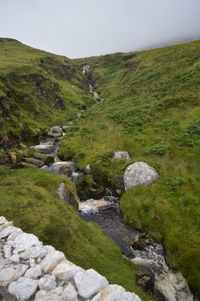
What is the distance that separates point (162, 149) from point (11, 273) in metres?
21.8

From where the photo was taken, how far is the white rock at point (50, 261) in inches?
298

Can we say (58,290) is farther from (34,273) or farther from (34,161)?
(34,161)

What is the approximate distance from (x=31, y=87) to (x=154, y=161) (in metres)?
53.8

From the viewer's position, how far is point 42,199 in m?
15.4

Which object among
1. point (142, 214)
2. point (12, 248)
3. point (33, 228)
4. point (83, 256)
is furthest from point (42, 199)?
point (142, 214)

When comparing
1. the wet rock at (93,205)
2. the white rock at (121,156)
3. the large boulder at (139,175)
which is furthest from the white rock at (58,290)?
the white rock at (121,156)

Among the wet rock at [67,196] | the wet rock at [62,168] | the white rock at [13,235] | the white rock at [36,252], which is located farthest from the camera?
the wet rock at [62,168]

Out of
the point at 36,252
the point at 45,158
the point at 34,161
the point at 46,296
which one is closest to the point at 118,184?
the point at 45,158

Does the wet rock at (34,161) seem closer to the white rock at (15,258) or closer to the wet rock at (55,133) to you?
the wet rock at (55,133)

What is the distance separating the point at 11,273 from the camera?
7410 millimetres

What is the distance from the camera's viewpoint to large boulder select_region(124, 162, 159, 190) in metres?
21.0

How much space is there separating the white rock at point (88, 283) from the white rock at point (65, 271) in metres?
0.23

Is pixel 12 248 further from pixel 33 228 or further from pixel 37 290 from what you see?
pixel 33 228

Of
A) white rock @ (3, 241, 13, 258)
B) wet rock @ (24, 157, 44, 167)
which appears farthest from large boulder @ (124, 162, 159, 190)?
white rock @ (3, 241, 13, 258)
